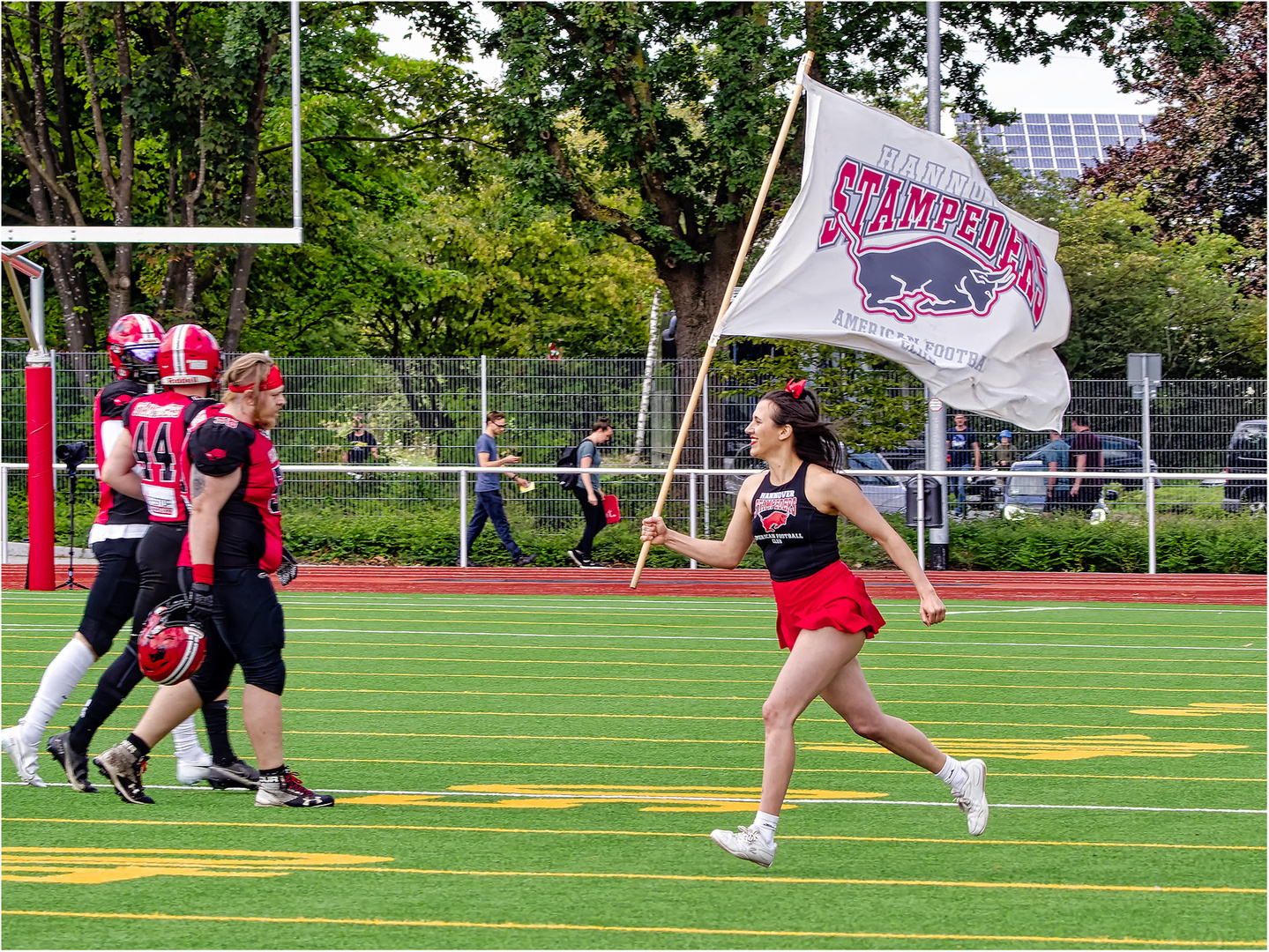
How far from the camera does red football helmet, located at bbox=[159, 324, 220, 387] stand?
7270mm

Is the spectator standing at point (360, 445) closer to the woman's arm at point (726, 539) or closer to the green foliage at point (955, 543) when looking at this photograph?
the green foliage at point (955, 543)

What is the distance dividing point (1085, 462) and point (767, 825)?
15858 millimetres

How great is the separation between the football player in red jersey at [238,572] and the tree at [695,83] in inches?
670

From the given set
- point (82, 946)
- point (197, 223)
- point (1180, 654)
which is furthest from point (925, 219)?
point (197, 223)

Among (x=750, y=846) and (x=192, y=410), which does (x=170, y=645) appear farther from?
(x=750, y=846)

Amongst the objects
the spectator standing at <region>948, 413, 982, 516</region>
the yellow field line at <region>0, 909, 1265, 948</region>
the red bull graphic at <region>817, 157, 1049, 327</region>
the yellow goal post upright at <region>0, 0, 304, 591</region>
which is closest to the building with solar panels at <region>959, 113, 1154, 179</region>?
the spectator standing at <region>948, 413, 982, 516</region>

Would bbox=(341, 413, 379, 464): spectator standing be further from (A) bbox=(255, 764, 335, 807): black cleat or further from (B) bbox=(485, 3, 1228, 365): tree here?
(A) bbox=(255, 764, 335, 807): black cleat

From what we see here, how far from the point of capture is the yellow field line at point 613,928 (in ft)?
16.5

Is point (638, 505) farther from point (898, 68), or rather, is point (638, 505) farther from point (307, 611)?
point (898, 68)

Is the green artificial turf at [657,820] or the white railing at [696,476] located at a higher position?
the white railing at [696,476]

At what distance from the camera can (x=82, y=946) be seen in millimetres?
4965

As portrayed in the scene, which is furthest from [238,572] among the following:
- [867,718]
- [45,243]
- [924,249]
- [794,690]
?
[45,243]

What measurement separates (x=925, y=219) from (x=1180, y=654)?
4.54 metres

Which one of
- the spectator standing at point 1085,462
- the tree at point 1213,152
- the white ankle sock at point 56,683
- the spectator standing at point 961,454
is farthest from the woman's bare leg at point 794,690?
the tree at point 1213,152
